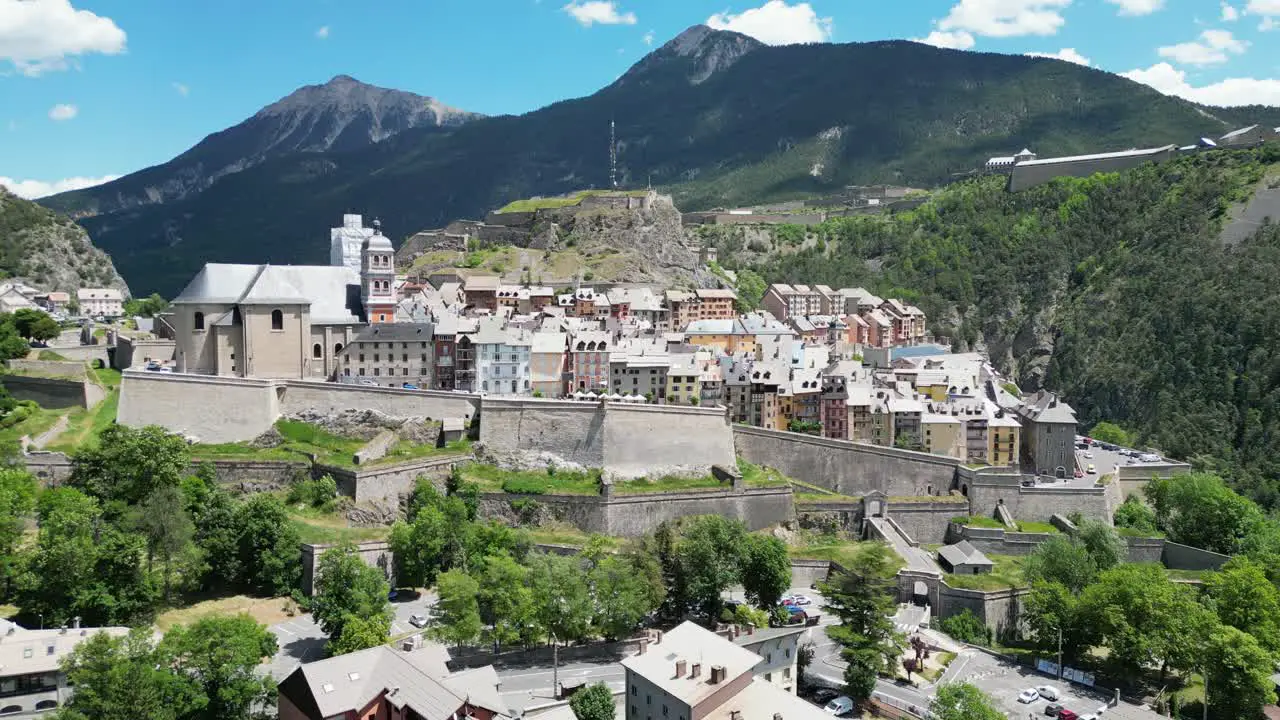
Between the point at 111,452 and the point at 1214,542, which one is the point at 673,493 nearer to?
the point at 111,452

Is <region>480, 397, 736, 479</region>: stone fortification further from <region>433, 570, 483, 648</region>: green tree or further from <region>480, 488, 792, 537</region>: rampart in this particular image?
<region>433, 570, 483, 648</region>: green tree

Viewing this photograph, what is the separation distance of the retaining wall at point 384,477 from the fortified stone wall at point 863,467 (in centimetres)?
2029

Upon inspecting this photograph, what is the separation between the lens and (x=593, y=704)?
35625 mm

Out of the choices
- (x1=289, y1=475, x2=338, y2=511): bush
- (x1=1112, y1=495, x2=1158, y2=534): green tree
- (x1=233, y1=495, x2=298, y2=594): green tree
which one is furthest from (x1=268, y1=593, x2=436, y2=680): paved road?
(x1=1112, y1=495, x2=1158, y2=534): green tree

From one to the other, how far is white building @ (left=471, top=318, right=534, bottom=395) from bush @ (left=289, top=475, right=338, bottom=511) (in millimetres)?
14432

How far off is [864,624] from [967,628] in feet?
34.9

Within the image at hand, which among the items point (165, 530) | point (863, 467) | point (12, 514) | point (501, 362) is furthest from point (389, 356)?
point (863, 467)

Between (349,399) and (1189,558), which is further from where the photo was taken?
(1189,558)

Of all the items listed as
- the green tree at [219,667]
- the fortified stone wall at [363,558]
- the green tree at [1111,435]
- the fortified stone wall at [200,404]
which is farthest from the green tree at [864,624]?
the green tree at [1111,435]

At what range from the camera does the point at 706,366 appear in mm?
67688

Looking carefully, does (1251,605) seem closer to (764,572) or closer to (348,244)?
(764,572)

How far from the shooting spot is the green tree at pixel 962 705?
34.9m

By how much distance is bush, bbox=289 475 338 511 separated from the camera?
50812 mm

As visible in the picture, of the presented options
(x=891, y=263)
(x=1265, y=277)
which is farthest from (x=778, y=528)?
(x=891, y=263)
